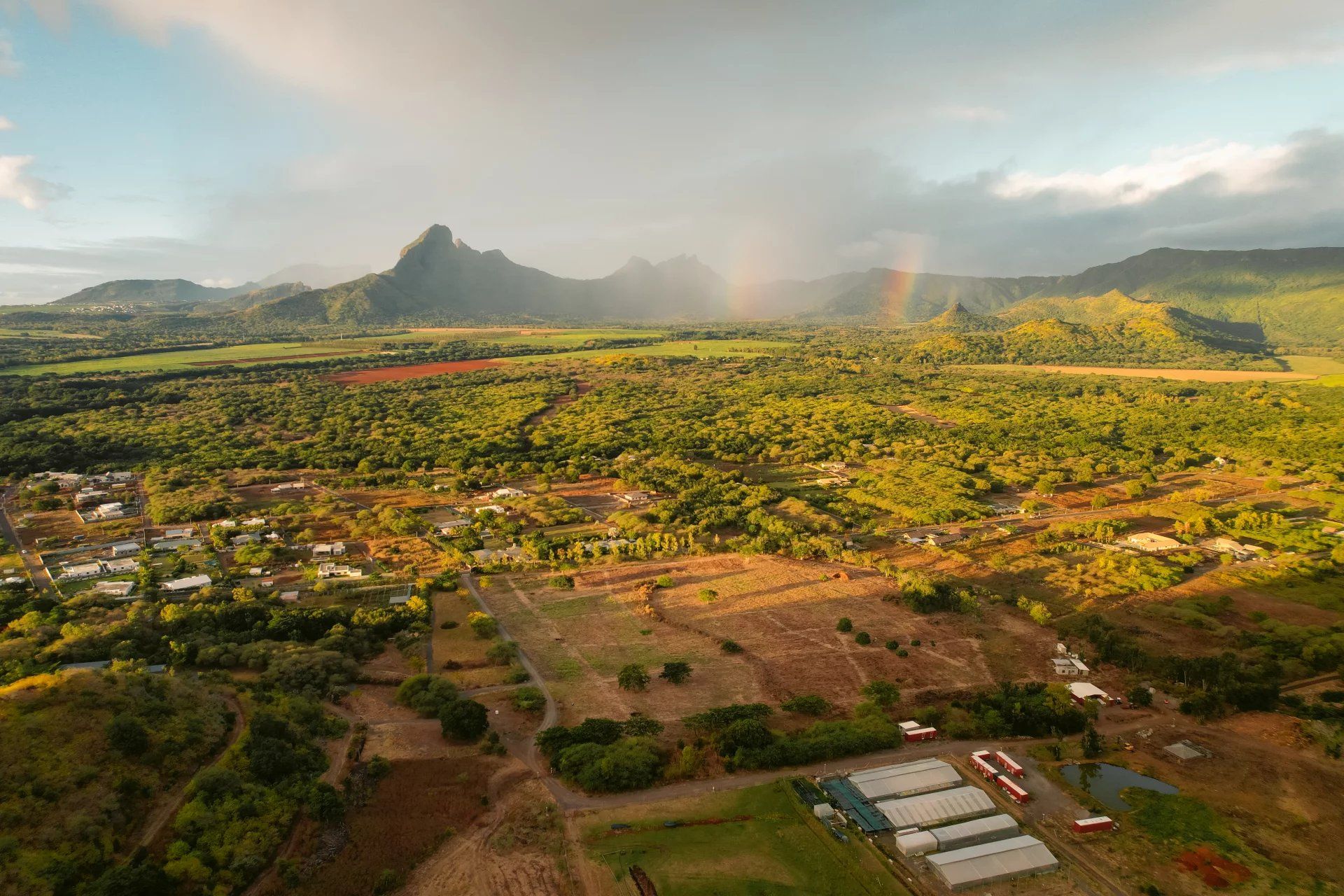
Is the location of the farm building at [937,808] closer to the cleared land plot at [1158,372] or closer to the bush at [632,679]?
the bush at [632,679]

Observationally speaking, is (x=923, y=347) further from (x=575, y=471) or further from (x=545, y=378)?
(x=575, y=471)

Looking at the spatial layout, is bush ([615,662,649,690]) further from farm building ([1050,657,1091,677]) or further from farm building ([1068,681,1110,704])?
farm building ([1050,657,1091,677])

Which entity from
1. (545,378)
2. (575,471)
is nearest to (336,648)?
(575,471)

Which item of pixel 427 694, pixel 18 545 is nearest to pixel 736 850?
pixel 427 694

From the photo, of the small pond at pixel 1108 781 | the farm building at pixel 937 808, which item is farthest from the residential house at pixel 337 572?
the small pond at pixel 1108 781

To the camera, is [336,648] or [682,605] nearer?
[336,648]

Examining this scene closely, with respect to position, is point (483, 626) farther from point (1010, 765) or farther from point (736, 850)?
point (1010, 765)
